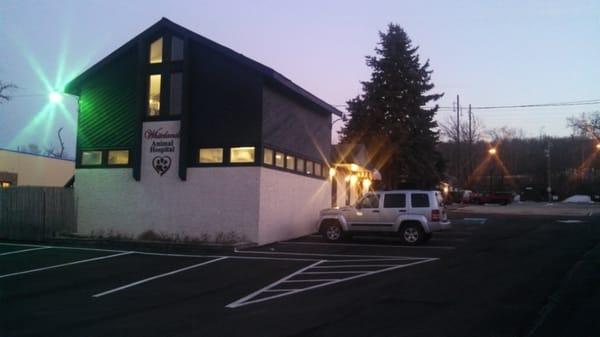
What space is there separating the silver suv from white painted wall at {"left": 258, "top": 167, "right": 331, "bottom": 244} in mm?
1623

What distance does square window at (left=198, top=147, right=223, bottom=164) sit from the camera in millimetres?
18938

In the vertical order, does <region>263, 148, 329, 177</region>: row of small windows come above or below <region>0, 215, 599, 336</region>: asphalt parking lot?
above

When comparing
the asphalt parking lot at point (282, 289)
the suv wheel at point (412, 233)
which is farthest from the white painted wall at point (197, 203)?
the suv wheel at point (412, 233)

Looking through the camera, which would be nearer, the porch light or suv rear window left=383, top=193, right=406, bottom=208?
suv rear window left=383, top=193, right=406, bottom=208

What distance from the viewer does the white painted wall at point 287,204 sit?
18594 mm

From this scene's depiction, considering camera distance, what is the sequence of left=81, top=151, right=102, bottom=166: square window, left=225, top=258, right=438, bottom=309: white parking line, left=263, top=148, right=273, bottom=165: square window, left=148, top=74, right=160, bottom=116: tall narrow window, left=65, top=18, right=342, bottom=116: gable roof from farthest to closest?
left=81, top=151, right=102, bottom=166: square window, left=148, top=74, right=160, bottom=116: tall narrow window, left=263, top=148, right=273, bottom=165: square window, left=65, top=18, right=342, bottom=116: gable roof, left=225, top=258, right=438, bottom=309: white parking line

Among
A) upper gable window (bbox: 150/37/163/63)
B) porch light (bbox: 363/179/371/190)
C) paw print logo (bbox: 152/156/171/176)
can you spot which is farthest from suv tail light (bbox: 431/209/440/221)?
porch light (bbox: 363/179/371/190)

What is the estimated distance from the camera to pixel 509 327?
7.25m

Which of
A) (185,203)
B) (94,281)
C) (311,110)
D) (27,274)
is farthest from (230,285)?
(311,110)

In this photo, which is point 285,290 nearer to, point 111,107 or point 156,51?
point 156,51

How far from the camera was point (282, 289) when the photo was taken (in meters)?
10.4

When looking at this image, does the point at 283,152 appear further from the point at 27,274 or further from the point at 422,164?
the point at 422,164

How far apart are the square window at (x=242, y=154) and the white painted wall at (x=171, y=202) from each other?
307 millimetres

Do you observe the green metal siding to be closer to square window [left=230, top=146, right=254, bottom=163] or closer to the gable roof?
the gable roof
